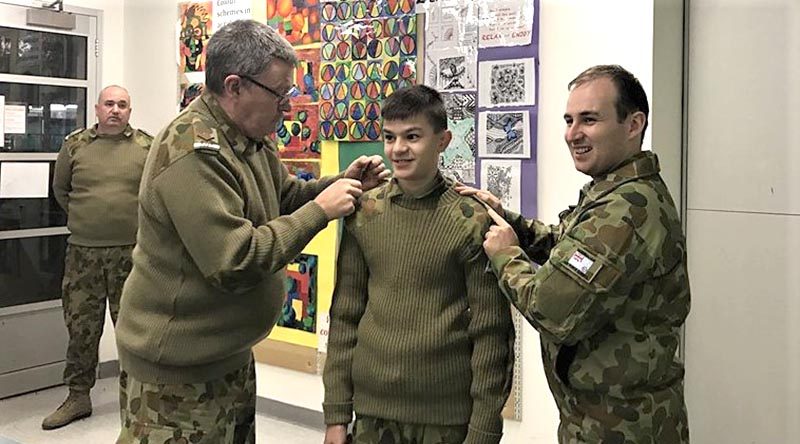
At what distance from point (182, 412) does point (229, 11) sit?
116 inches

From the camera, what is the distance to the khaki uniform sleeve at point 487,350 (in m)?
1.80

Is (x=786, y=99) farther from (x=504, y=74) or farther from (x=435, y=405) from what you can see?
(x=435, y=405)

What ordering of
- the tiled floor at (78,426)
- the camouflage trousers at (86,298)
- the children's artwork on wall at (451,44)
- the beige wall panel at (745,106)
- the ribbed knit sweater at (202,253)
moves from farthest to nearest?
the camouflage trousers at (86,298)
the tiled floor at (78,426)
the children's artwork on wall at (451,44)
the beige wall panel at (745,106)
the ribbed knit sweater at (202,253)

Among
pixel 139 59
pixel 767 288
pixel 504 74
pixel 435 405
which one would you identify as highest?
pixel 139 59

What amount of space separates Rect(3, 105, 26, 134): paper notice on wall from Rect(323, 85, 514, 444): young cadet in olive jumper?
333 centimetres

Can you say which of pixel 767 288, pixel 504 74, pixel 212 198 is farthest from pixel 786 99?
pixel 212 198

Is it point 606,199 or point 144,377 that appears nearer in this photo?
point 606,199

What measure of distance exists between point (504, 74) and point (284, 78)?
4.97 feet

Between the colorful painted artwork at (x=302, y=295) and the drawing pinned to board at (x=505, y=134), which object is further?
the colorful painted artwork at (x=302, y=295)

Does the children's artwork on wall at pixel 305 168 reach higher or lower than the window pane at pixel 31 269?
higher

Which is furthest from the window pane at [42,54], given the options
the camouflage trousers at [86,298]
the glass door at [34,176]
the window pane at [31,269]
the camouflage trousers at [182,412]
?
the camouflage trousers at [182,412]

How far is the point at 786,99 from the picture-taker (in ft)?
9.27

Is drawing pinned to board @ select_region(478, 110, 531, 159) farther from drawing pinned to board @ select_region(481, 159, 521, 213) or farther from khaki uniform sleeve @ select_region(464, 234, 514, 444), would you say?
khaki uniform sleeve @ select_region(464, 234, 514, 444)

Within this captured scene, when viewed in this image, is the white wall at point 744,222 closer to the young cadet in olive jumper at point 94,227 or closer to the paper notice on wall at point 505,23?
the paper notice on wall at point 505,23
